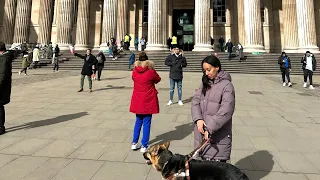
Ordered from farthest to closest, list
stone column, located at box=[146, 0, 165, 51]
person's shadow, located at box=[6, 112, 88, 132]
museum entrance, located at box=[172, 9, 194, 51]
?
1. museum entrance, located at box=[172, 9, 194, 51]
2. stone column, located at box=[146, 0, 165, 51]
3. person's shadow, located at box=[6, 112, 88, 132]

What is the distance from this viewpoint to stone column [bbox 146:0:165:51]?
20.2m

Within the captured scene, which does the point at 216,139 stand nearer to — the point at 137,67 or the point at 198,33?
the point at 137,67

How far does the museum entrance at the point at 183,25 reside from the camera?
28.3 metres

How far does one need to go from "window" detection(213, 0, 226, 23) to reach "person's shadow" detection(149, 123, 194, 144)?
80.6 ft

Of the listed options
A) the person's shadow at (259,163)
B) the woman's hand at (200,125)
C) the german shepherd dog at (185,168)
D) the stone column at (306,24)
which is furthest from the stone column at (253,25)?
the german shepherd dog at (185,168)

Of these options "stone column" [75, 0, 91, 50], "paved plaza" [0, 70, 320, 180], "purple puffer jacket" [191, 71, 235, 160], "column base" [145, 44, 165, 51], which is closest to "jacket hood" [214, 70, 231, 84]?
"purple puffer jacket" [191, 71, 235, 160]

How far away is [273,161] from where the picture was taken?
3.67 meters

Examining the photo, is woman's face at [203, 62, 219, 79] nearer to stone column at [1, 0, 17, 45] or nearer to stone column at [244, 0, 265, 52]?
stone column at [244, 0, 265, 52]

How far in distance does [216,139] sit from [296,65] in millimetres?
19768

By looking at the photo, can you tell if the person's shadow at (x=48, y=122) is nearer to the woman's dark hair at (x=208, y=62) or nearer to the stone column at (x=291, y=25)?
the woman's dark hair at (x=208, y=62)

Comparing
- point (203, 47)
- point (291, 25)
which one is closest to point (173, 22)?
point (203, 47)

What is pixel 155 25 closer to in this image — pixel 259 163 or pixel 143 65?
pixel 143 65

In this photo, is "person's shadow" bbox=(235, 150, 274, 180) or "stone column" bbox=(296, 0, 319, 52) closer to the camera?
"person's shadow" bbox=(235, 150, 274, 180)

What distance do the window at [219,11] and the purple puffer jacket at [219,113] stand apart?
2712 cm
